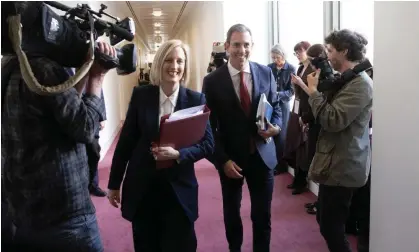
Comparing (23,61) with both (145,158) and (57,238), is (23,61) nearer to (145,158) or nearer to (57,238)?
(57,238)

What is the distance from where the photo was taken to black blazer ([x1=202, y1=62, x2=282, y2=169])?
7.07 feet

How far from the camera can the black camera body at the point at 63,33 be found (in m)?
1.08

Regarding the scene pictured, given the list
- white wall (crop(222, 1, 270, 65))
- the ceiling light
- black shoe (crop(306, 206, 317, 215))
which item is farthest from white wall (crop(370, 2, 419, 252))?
the ceiling light

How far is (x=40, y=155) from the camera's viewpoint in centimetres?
114

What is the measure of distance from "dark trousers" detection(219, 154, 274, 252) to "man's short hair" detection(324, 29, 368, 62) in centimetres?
68

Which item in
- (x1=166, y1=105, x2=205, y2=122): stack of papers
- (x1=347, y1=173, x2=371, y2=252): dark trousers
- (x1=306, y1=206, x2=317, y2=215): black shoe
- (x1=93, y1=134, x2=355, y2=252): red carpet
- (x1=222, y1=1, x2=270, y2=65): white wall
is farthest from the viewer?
(x1=222, y1=1, x2=270, y2=65): white wall

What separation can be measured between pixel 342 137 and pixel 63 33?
1.27 meters

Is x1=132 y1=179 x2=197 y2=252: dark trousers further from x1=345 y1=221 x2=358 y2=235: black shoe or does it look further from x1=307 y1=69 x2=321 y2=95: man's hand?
x1=345 y1=221 x2=358 y2=235: black shoe

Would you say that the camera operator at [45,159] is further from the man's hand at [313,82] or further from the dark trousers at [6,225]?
the man's hand at [313,82]

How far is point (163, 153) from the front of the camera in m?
1.60

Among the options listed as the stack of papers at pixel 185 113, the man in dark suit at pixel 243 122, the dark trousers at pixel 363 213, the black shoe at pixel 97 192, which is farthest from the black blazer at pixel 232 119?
the black shoe at pixel 97 192

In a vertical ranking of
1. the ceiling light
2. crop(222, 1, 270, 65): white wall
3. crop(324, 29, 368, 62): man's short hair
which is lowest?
crop(324, 29, 368, 62): man's short hair

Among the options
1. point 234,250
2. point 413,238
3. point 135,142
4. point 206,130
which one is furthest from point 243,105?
point 413,238

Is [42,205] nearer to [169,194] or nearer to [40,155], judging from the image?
[40,155]
